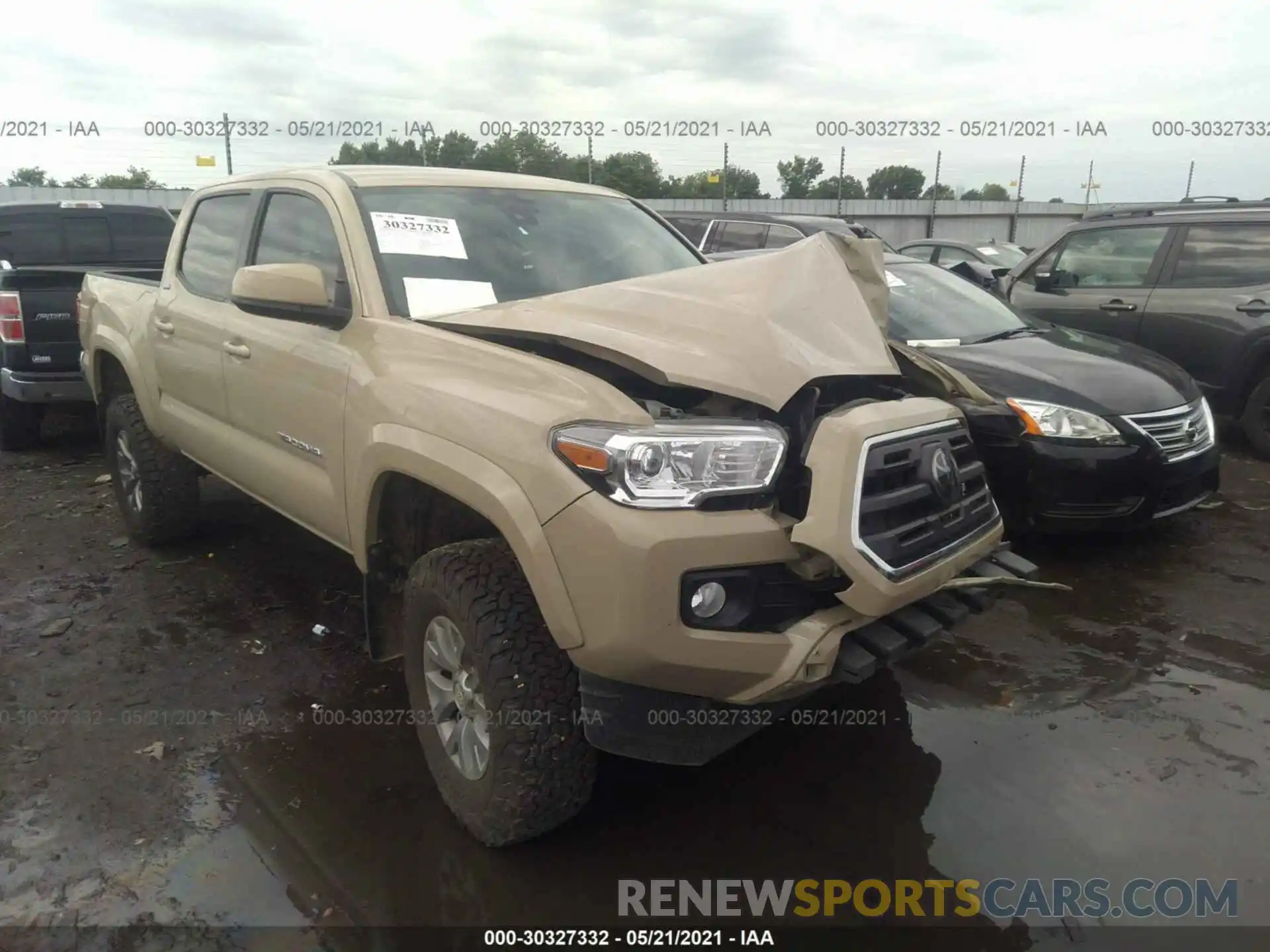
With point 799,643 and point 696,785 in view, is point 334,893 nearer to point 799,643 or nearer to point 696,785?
point 696,785

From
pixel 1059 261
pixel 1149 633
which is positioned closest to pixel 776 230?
pixel 1059 261

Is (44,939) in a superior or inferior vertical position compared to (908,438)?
inferior

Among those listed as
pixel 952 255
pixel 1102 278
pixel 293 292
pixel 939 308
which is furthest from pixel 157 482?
pixel 952 255

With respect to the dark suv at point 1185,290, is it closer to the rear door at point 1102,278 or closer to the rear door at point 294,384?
the rear door at point 1102,278

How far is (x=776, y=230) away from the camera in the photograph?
29.8 feet

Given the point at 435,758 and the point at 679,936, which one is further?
the point at 435,758

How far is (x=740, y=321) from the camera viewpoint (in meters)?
2.48

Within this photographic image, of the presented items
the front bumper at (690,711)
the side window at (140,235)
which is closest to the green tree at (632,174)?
the side window at (140,235)

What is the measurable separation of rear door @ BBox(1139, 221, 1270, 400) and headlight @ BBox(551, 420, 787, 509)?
19.4 feet

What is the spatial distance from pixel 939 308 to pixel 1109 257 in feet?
8.97

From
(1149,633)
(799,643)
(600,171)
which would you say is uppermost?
(600,171)

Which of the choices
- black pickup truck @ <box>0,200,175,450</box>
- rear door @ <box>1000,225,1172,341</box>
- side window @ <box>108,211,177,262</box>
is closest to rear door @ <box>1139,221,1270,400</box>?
→ rear door @ <box>1000,225,1172,341</box>

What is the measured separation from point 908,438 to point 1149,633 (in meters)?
2.26

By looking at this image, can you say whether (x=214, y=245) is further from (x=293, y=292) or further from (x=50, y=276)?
(x=50, y=276)
